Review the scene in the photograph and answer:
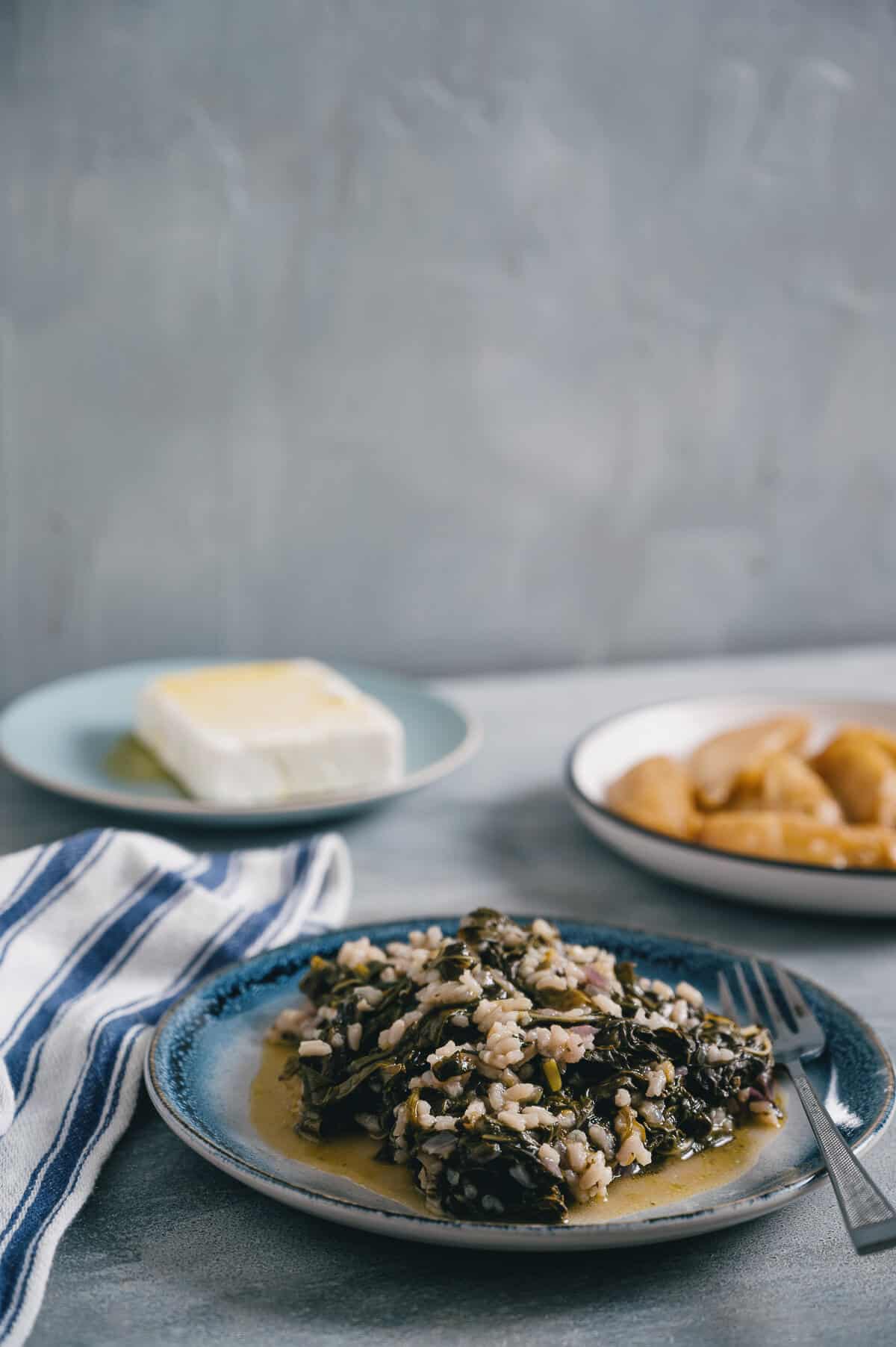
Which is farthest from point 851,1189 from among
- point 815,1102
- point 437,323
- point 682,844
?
point 437,323

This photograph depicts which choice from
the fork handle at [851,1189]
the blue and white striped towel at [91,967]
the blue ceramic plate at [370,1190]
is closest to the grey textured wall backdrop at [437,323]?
the blue and white striped towel at [91,967]

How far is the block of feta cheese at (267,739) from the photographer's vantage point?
1.19 m

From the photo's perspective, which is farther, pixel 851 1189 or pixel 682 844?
pixel 682 844

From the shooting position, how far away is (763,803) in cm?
118

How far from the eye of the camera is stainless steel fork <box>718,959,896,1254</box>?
1.81ft

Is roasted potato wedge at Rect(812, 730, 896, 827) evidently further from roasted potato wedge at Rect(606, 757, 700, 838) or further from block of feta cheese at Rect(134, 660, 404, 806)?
Answer: block of feta cheese at Rect(134, 660, 404, 806)

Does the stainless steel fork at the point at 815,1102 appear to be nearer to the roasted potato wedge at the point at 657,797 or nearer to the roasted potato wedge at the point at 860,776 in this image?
the roasted potato wedge at the point at 657,797

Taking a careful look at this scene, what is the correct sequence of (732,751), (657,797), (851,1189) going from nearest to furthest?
(851,1189) → (657,797) → (732,751)

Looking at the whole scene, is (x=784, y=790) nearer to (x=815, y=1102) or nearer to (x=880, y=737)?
(x=880, y=737)

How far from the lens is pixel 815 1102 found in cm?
67

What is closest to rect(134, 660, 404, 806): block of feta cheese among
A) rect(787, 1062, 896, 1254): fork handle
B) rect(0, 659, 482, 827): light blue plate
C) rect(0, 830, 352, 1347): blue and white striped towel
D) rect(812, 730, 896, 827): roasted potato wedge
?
rect(0, 659, 482, 827): light blue plate

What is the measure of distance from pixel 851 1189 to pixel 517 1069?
168 mm

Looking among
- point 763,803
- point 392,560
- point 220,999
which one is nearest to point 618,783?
point 763,803

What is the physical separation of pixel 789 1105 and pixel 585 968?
0.43 feet
